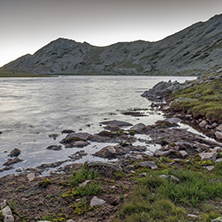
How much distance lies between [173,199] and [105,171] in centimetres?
353

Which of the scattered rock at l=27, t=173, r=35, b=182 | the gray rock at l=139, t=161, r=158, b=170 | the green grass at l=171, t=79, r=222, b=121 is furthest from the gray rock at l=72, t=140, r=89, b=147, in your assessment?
the green grass at l=171, t=79, r=222, b=121

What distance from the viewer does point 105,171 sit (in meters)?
8.87

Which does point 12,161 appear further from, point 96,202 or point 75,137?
point 96,202

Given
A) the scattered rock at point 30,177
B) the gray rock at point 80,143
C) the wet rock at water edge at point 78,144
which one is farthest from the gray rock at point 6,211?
the gray rock at point 80,143

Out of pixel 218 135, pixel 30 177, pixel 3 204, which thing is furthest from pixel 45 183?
pixel 218 135

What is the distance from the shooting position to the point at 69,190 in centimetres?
754

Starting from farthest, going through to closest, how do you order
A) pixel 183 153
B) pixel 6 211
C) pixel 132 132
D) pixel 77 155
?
pixel 132 132 → pixel 77 155 → pixel 183 153 → pixel 6 211

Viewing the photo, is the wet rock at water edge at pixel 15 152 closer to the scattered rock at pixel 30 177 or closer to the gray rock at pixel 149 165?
the scattered rock at pixel 30 177

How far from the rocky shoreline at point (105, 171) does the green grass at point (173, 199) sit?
596 mm

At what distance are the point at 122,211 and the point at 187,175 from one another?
3182mm

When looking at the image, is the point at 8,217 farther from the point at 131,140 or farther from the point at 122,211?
the point at 131,140

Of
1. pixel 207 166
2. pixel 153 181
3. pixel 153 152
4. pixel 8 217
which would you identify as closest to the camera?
pixel 8 217

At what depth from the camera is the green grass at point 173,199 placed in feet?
17.4

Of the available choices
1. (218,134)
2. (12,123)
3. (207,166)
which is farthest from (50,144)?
(218,134)
